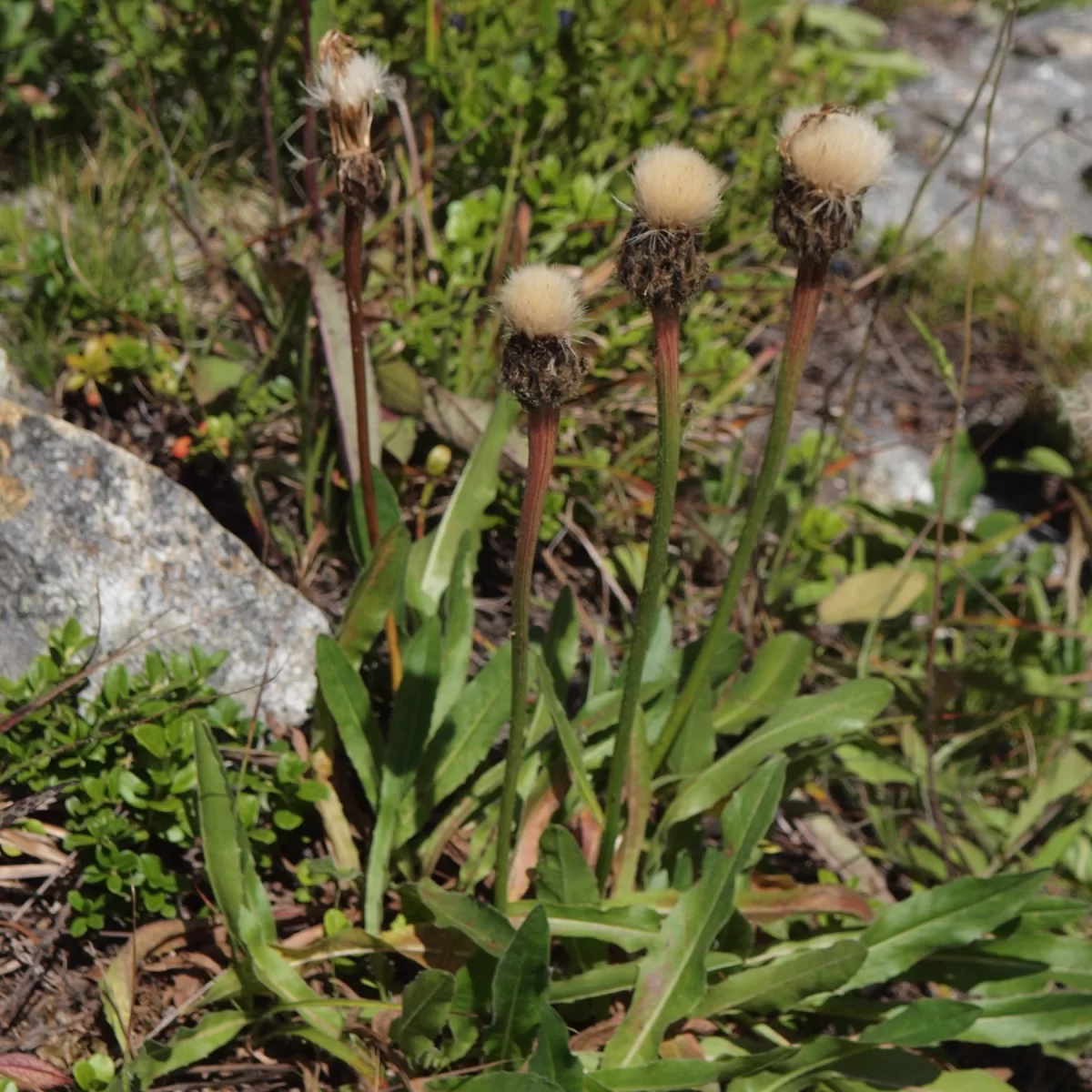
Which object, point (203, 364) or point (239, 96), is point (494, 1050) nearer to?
point (203, 364)

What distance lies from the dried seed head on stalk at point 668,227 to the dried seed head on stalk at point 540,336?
0.10m

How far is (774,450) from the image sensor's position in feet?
6.75

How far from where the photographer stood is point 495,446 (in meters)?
2.81

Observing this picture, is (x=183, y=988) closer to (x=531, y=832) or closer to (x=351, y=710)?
(x=351, y=710)

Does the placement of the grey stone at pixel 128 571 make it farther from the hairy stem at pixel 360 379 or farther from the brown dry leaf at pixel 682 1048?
the brown dry leaf at pixel 682 1048

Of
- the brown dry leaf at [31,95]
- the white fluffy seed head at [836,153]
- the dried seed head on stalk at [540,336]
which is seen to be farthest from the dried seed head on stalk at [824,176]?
the brown dry leaf at [31,95]

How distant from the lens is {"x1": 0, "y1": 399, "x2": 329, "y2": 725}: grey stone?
2.45 m

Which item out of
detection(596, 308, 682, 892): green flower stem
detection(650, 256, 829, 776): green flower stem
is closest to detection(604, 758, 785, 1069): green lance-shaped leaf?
detection(596, 308, 682, 892): green flower stem

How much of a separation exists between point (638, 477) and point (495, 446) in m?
0.72

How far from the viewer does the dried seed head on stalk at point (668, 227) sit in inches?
65.9

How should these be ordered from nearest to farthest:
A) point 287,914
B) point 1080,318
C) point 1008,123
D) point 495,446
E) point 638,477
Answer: point 287,914, point 495,446, point 638,477, point 1080,318, point 1008,123

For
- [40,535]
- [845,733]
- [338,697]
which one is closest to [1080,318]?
[845,733]

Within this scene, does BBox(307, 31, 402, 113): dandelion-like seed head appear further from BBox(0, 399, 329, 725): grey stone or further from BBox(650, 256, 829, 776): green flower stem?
BBox(0, 399, 329, 725): grey stone

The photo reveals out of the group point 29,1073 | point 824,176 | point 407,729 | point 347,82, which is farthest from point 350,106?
→ point 29,1073
